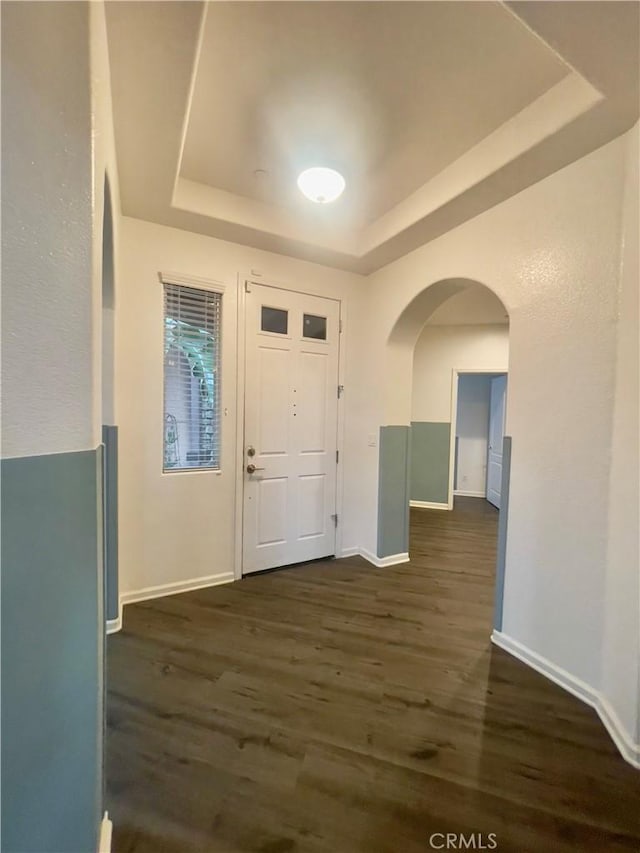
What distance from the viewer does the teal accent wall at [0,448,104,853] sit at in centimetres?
76

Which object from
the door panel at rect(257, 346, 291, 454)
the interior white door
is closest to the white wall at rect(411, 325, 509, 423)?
the interior white door

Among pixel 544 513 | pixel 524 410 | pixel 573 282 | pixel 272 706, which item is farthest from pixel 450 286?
pixel 272 706

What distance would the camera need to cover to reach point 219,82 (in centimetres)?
162

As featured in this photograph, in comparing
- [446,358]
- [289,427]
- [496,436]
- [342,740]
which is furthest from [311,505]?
[496,436]

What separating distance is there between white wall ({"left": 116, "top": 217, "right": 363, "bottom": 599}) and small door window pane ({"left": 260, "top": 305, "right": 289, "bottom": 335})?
9.0 inches

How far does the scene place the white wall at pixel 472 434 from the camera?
6.41 metres

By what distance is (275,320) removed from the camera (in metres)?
3.01

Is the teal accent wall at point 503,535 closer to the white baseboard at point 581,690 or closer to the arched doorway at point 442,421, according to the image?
the arched doorway at point 442,421

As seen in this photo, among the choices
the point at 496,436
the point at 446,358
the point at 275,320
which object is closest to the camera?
the point at 275,320

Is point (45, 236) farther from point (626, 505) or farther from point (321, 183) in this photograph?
point (626, 505)

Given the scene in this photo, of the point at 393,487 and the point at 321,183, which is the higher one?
the point at 321,183

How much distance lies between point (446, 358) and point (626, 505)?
4160mm

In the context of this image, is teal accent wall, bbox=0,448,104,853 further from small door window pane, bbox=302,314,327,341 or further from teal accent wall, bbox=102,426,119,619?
small door window pane, bbox=302,314,327,341

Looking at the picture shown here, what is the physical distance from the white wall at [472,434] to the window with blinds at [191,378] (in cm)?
495
